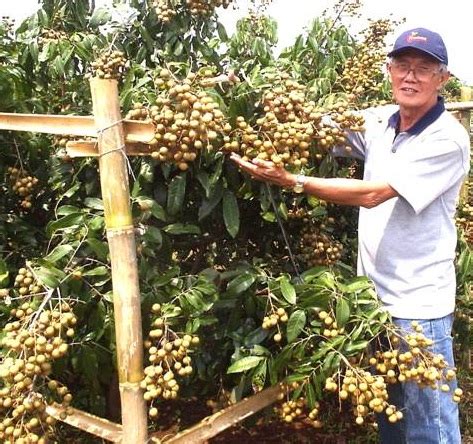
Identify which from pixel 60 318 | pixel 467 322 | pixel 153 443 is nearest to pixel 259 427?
pixel 467 322

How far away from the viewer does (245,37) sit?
3.29 m

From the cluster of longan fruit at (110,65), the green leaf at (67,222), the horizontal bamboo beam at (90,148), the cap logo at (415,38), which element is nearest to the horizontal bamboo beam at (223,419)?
the green leaf at (67,222)

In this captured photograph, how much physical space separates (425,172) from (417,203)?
111mm

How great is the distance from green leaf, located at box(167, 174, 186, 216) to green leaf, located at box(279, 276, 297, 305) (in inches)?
17.5

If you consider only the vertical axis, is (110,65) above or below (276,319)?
above

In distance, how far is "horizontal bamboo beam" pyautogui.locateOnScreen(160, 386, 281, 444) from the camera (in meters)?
1.90

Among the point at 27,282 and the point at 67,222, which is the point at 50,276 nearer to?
the point at 27,282

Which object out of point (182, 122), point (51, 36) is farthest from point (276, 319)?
point (51, 36)

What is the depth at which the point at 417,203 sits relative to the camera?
2078 millimetres

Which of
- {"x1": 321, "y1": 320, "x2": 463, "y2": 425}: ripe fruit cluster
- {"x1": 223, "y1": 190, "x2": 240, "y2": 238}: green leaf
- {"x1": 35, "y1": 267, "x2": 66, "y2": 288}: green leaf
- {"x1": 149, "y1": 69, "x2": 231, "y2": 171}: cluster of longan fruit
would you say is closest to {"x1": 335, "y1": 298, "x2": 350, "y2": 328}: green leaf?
{"x1": 321, "y1": 320, "x2": 463, "y2": 425}: ripe fruit cluster

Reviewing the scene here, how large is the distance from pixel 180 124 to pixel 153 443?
97cm

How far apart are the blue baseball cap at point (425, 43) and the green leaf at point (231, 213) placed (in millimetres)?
825

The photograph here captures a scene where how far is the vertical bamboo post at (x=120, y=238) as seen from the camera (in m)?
1.73

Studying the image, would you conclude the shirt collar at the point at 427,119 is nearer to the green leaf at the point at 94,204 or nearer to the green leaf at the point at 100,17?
the green leaf at the point at 94,204
